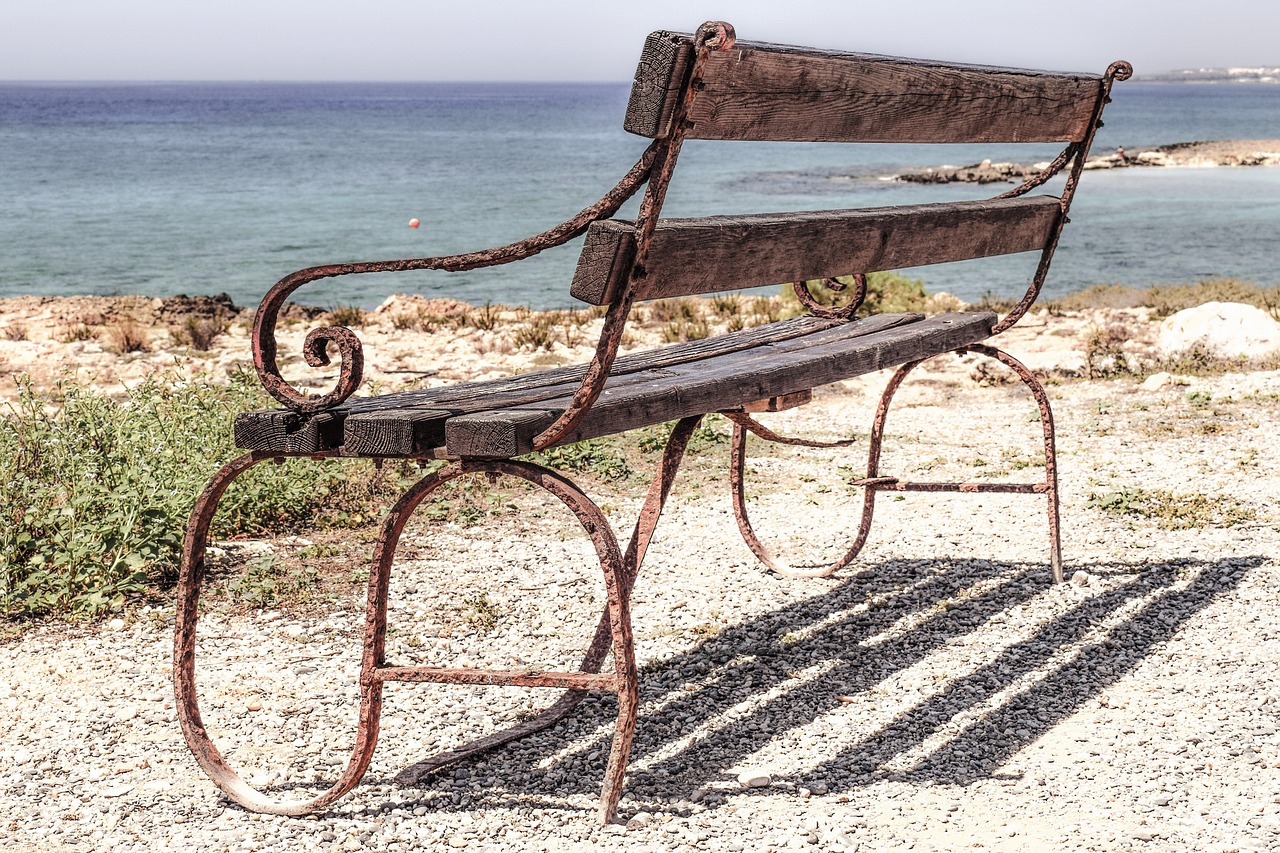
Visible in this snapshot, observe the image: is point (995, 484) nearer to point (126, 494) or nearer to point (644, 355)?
point (644, 355)

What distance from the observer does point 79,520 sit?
5.06 meters

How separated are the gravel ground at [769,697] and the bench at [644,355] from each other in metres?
0.21

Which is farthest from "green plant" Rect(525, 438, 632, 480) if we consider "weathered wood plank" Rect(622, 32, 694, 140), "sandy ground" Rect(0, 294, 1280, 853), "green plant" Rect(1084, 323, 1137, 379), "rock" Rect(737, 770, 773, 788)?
"green plant" Rect(1084, 323, 1137, 379)

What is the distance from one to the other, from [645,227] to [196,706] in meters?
1.67

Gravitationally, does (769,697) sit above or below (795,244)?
below

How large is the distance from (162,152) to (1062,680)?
225 feet

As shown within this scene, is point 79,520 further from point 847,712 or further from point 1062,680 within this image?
point 1062,680

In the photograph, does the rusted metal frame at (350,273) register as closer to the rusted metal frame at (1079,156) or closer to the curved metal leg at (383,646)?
the curved metal leg at (383,646)

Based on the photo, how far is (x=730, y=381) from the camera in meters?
3.39

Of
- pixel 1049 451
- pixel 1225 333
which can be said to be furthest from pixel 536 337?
pixel 1049 451

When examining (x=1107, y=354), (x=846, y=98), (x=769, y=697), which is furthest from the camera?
(x=1107, y=354)

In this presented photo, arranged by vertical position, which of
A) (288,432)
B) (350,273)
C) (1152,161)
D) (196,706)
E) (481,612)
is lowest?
(481,612)

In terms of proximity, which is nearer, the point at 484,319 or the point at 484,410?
the point at 484,410

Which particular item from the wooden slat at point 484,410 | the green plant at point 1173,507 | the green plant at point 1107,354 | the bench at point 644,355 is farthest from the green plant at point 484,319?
the bench at point 644,355
